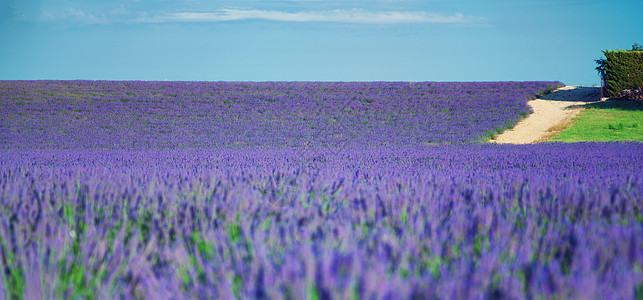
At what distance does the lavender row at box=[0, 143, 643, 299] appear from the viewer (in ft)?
3.60

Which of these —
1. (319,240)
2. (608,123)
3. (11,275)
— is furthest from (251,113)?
(319,240)

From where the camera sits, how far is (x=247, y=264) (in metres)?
1.34

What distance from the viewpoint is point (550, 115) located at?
24891 mm

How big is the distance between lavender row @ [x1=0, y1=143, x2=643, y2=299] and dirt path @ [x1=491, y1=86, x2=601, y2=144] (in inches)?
726

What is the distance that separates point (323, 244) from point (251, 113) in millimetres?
24959

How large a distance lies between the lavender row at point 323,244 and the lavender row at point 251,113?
15.1 m

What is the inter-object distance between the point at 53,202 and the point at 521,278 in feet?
8.19

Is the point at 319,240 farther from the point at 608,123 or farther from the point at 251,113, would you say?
the point at 251,113

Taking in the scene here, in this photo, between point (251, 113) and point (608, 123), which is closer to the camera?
point (608, 123)

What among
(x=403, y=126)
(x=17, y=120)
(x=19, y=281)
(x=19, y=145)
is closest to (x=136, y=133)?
(x=19, y=145)

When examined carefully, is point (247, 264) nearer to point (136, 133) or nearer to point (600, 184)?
point (600, 184)

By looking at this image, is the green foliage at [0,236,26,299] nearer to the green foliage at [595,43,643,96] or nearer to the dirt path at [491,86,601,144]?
the dirt path at [491,86,601,144]

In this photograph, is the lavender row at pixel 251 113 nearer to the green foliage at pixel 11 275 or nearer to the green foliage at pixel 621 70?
the green foliage at pixel 621 70

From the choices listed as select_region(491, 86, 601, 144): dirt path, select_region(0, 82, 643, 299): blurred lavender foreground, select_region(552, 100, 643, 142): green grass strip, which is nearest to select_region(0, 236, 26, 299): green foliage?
select_region(0, 82, 643, 299): blurred lavender foreground
